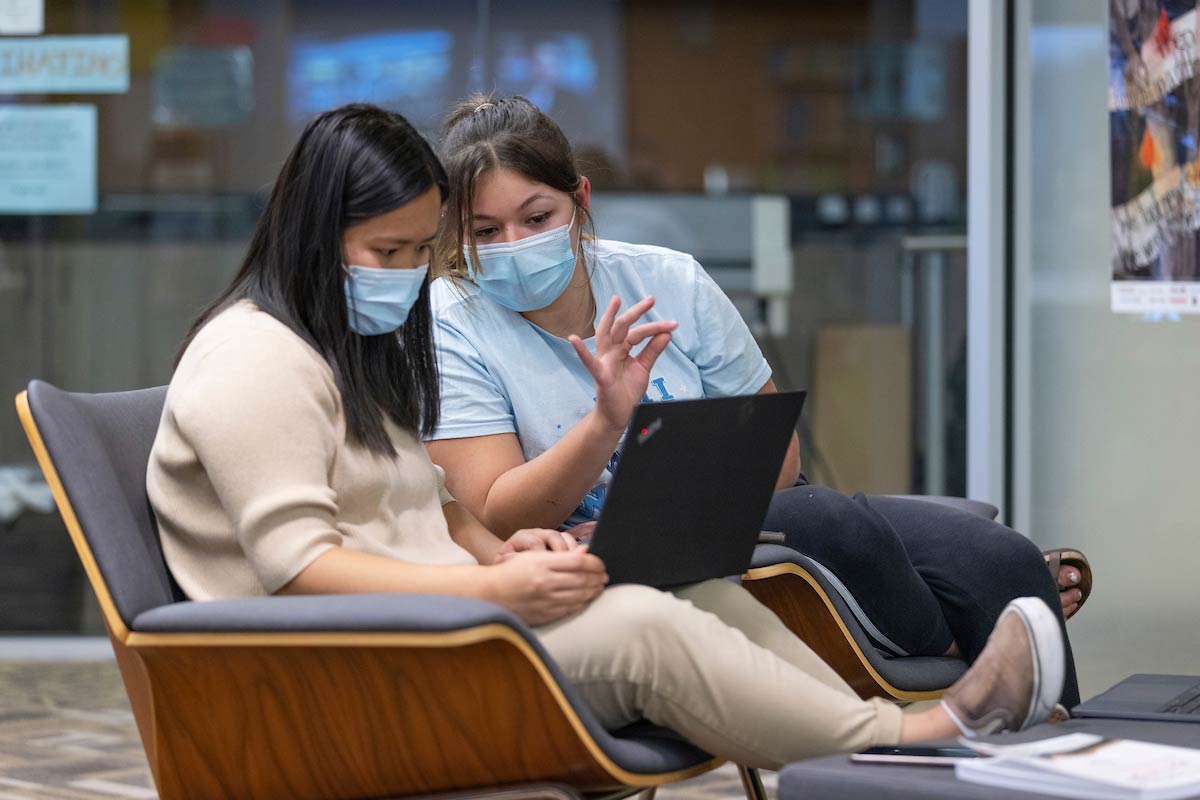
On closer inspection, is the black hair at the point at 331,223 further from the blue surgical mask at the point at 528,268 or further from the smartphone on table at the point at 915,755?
the smartphone on table at the point at 915,755

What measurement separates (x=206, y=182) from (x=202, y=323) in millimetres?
2805

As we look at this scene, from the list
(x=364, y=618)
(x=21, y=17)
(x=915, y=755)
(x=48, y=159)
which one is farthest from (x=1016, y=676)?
(x=21, y=17)

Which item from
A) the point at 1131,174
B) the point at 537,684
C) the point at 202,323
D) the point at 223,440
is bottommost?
the point at 537,684

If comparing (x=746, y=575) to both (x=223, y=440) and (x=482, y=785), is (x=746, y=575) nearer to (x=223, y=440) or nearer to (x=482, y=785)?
(x=482, y=785)

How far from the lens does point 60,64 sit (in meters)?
4.45

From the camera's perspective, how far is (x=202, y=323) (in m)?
1.84

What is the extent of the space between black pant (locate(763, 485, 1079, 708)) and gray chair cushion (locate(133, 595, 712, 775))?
0.73 metres

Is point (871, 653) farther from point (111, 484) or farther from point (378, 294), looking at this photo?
point (111, 484)

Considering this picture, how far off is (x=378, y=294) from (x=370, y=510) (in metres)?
0.26

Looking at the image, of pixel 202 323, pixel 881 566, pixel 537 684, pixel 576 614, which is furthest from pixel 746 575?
pixel 202 323

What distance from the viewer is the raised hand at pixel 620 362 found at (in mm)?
2023

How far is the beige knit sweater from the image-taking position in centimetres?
165

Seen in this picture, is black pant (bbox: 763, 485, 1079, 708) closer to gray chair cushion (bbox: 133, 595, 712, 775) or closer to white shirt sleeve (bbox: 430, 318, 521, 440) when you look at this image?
white shirt sleeve (bbox: 430, 318, 521, 440)

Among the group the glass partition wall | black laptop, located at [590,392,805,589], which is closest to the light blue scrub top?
black laptop, located at [590,392,805,589]
